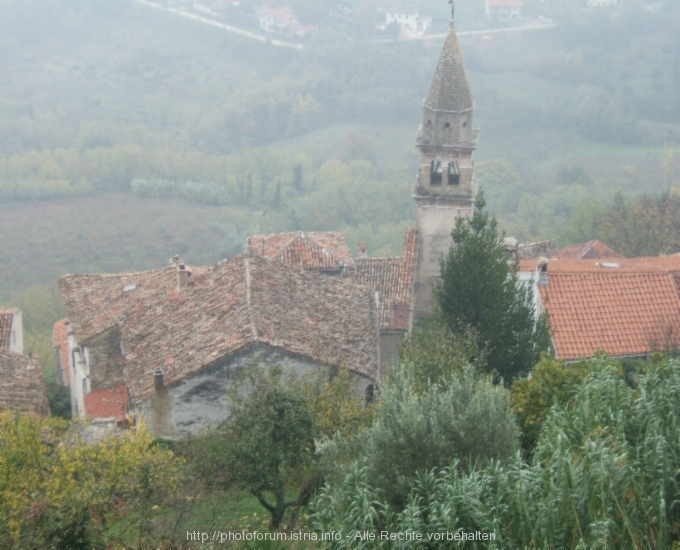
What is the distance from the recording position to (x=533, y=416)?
19031 millimetres

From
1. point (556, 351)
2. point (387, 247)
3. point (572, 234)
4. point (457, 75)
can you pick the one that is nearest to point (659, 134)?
point (387, 247)

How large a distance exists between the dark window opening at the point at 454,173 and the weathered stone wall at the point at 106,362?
12.7 meters

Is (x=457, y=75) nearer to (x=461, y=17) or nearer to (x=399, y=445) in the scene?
(x=399, y=445)

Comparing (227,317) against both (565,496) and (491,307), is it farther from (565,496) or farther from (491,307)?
(565,496)

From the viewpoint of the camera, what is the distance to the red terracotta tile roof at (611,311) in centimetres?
2734

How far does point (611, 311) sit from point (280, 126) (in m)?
97.0

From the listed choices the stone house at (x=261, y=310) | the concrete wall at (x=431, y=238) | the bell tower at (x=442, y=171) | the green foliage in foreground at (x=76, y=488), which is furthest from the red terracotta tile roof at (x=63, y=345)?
the green foliage in foreground at (x=76, y=488)

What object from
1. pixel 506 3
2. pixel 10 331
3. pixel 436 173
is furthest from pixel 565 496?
pixel 506 3

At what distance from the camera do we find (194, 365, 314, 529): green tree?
17.5 metres

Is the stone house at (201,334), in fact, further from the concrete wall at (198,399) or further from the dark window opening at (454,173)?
the dark window opening at (454,173)

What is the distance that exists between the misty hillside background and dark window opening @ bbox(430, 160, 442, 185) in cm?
2650

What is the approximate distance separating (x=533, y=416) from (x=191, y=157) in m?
90.8

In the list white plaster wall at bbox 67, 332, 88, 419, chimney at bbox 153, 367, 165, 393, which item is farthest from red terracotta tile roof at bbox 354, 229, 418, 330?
chimney at bbox 153, 367, 165, 393

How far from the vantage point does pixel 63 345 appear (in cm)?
3769
